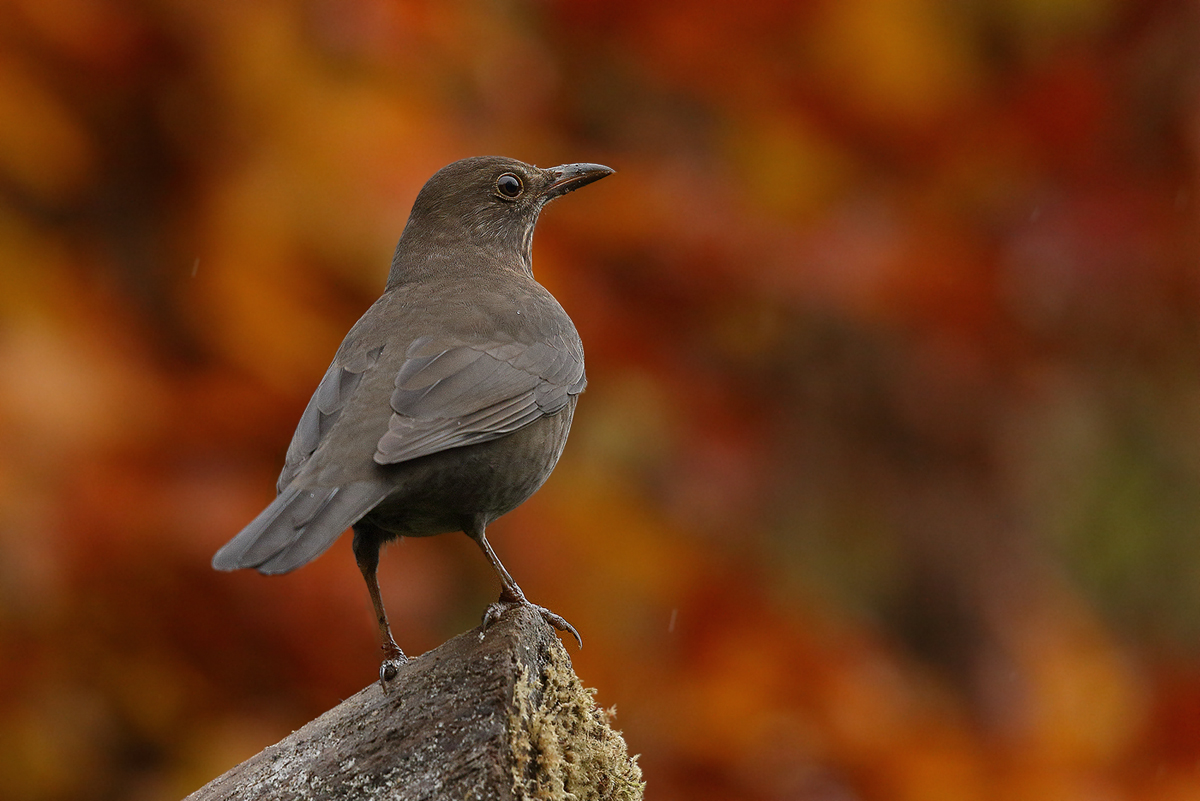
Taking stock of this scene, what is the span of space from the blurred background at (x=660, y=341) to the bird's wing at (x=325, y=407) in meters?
1.22

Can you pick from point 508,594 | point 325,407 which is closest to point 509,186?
point 325,407

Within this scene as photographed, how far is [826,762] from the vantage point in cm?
570

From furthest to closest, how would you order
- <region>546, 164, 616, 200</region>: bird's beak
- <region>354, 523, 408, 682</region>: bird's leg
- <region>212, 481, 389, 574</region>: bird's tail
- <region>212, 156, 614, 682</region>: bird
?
<region>546, 164, 616, 200</region>: bird's beak → <region>354, 523, 408, 682</region>: bird's leg → <region>212, 156, 614, 682</region>: bird → <region>212, 481, 389, 574</region>: bird's tail

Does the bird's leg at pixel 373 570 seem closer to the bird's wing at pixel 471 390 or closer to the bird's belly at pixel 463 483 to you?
the bird's belly at pixel 463 483

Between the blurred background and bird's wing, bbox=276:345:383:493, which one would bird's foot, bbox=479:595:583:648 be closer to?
bird's wing, bbox=276:345:383:493

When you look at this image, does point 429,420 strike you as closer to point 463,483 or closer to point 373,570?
point 463,483

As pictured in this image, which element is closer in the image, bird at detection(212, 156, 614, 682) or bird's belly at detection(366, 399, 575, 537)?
bird at detection(212, 156, 614, 682)

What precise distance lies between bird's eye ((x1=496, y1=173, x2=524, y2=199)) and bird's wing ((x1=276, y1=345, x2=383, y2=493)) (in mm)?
1191

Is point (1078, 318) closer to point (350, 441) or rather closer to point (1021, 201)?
point (1021, 201)

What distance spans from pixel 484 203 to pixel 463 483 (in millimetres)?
1600

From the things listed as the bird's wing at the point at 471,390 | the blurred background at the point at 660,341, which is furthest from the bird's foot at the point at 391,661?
the blurred background at the point at 660,341

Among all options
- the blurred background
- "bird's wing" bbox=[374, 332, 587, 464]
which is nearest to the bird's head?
the blurred background

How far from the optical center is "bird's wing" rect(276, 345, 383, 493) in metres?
3.40

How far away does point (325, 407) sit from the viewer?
141 inches
